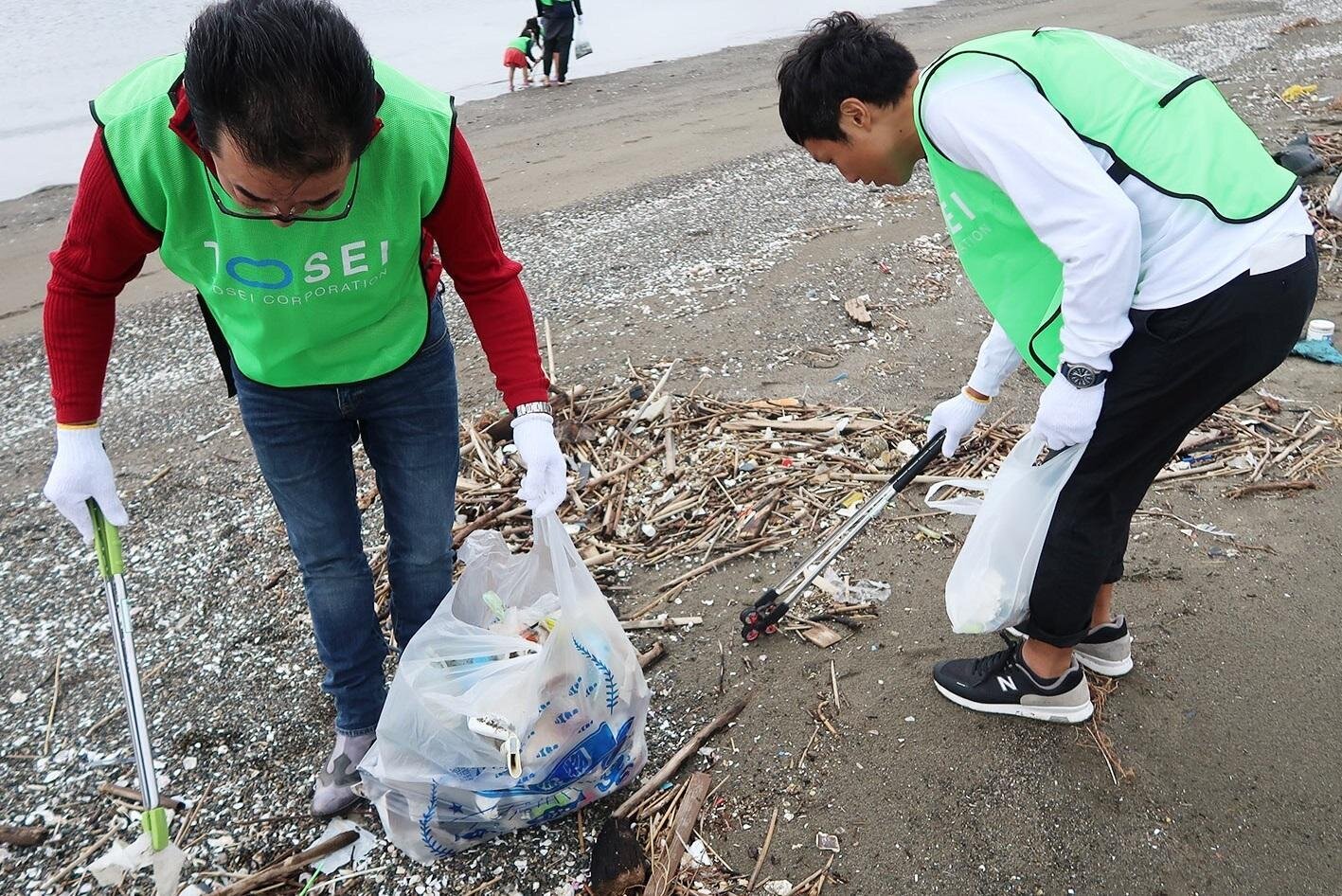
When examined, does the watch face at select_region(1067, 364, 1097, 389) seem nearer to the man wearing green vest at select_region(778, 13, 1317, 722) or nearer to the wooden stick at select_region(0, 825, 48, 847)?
the man wearing green vest at select_region(778, 13, 1317, 722)

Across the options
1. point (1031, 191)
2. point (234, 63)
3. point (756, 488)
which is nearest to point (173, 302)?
point (756, 488)

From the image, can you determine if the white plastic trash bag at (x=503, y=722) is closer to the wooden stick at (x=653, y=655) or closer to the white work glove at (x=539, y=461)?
the white work glove at (x=539, y=461)

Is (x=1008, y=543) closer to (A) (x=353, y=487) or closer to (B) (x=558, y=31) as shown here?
(A) (x=353, y=487)

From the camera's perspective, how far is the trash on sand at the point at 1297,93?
344 inches

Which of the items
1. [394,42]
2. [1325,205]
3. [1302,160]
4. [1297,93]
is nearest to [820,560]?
[1325,205]

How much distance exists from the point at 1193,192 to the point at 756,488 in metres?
2.03

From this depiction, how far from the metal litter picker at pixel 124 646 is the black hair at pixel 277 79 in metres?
1.16

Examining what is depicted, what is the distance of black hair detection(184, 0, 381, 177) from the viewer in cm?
141

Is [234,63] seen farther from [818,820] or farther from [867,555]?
[867,555]

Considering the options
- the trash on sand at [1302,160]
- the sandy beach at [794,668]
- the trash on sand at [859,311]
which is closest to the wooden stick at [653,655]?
the sandy beach at [794,668]

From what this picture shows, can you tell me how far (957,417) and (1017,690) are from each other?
77cm

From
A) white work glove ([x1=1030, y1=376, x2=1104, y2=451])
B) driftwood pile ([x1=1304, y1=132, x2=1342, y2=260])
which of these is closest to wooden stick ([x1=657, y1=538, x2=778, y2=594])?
white work glove ([x1=1030, y1=376, x2=1104, y2=451])

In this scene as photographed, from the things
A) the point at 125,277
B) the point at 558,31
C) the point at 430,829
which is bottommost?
the point at 430,829

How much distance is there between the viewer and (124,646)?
2188 millimetres
